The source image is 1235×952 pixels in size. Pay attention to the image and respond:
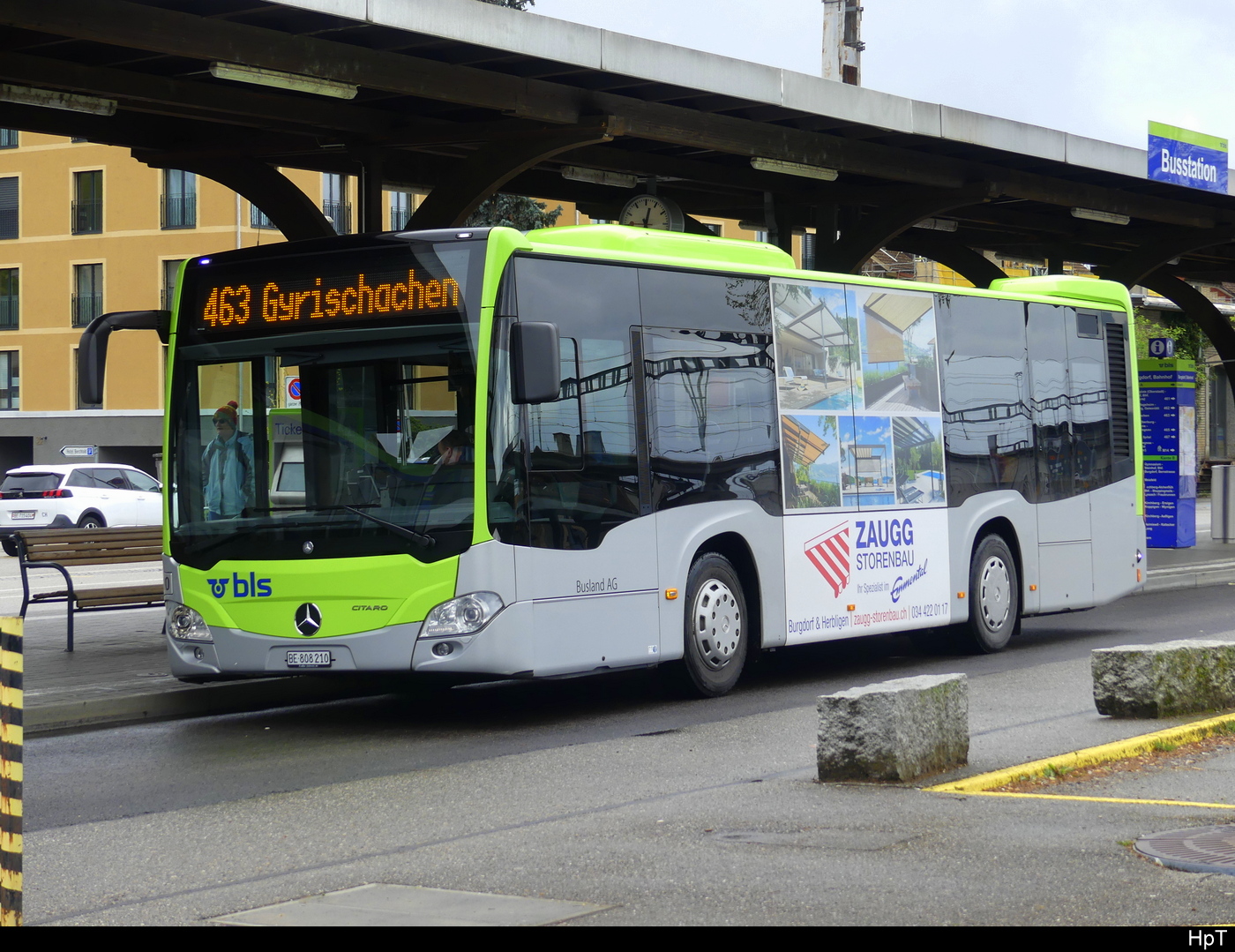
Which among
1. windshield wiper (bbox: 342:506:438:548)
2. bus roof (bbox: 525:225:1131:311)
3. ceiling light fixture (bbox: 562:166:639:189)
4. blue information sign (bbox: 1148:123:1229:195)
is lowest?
windshield wiper (bbox: 342:506:438:548)

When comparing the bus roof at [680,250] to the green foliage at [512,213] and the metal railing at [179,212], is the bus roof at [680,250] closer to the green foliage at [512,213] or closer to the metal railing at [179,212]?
the green foliage at [512,213]

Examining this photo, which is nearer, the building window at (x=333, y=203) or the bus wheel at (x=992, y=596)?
the bus wheel at (x=992, y=596)

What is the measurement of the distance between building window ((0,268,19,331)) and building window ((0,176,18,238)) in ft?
4.45

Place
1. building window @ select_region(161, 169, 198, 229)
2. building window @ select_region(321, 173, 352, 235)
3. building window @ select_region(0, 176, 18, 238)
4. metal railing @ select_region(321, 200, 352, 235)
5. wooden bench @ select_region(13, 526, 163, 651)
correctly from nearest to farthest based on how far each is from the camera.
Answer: wooden bench @ select_region(13, 526, 163, 651) < metal railing @ select_region(321, 200, 352, 235) < building window @ select_region(161, 169, 198, 229) < building window @ select_region(321, 173, 352, 235) < building window @ select_region(0, 176, 18, 238)

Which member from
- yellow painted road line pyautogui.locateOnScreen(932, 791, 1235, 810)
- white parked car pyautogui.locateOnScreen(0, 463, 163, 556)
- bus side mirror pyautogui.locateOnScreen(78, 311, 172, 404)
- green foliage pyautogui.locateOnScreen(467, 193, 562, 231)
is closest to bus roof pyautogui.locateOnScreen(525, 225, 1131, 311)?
bus side mirror pyautogui.locateOnScreen(78, 311, 172, 404)

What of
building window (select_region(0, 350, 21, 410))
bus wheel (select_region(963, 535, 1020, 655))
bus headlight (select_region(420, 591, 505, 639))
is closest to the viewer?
bus headlight (select_region(420, 591, 505, 639))

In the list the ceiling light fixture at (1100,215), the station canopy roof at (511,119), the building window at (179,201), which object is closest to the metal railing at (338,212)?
the building window at (179,201)

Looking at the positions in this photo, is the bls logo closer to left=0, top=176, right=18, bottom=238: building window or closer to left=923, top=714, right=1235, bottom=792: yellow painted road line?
left=923, top=714, right=1235, bottom=792: yellow painted road line

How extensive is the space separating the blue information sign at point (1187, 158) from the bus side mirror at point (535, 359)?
13490 mm

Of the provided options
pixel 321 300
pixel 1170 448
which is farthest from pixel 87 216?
pixel 321 300

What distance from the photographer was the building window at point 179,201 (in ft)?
189

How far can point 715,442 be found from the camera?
1152 centimetres

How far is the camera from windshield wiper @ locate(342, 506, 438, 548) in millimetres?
9906

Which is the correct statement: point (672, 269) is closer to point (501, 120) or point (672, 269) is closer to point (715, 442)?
point (715, 442)
